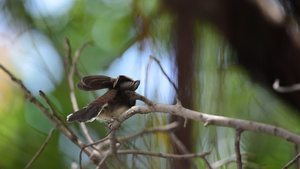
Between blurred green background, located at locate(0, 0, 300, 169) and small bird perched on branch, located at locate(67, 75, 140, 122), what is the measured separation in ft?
0.15

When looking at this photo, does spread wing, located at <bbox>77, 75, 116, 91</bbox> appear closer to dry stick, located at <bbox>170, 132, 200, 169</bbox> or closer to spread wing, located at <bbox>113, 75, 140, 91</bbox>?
spread wing, located at <bbox>113, 75, 140, 91</bbox>

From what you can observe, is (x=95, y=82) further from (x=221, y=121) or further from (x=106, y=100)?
(x=221, y=121)

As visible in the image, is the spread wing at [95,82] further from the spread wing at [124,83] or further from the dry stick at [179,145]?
the dry stick at [179,145]

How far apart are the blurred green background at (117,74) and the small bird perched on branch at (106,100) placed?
5 centimetres

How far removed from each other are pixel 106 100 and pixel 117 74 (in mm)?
269

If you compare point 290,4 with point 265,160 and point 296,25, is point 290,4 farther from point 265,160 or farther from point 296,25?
point 265,160

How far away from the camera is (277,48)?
37.5 inches

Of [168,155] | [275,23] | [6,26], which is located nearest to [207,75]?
[168,155]

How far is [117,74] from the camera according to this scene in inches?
37.8

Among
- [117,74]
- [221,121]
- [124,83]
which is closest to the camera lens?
[221,121]

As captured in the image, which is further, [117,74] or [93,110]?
[117,74]

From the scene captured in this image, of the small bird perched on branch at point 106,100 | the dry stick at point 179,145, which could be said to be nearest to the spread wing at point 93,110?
the small bird perched on branch at point 106,100

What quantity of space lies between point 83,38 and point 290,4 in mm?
858

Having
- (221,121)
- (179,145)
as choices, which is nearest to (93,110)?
(179,145)
